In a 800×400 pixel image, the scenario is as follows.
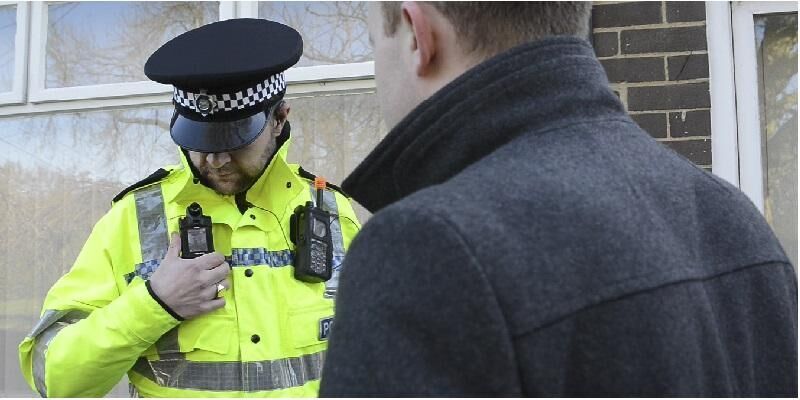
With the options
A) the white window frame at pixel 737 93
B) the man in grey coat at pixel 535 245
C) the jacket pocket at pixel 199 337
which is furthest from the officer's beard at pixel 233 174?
the white window frame at pixel 737 93

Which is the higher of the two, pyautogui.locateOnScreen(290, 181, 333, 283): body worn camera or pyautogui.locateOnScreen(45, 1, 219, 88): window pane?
pyautogui.locateOnScreen(45, 1, 219, 88): window pane

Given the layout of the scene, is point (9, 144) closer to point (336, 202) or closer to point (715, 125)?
point (336, 202)

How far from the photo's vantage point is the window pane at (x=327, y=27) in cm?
367

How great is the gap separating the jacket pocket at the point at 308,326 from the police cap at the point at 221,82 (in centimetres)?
52

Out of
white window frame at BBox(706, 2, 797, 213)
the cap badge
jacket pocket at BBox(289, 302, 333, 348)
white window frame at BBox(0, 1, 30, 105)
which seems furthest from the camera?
white window frame at BBox(0, 1, 30, 105)

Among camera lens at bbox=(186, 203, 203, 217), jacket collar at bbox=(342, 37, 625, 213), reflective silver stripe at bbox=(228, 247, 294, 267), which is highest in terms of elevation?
jacket collar at bbox=(342, 37, 625, 213)

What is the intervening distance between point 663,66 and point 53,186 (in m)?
2.81

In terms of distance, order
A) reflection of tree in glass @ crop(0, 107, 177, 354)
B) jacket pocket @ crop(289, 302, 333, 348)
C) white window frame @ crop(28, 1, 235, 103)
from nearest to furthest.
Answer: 1. jacket pocket @ crop(289, 302, 333, 348)
2. white window frame @ crop(28, 1, 235, 103)
3. reflection of tree in glass @ crop(0, 107, 177, 354)

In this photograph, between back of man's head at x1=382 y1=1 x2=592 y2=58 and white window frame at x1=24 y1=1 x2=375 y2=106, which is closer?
back of man's head at x1=382 y1=1 x2=592 y2=58

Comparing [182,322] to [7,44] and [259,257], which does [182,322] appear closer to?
[259,257]

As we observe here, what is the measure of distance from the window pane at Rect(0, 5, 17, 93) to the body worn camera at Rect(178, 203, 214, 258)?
7.23ft

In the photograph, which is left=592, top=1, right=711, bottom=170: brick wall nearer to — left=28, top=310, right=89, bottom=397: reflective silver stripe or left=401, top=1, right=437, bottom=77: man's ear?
left=28, top=310, right=89, bottom=397: reflective silver stripe

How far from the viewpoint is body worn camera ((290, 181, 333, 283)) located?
8.08ft

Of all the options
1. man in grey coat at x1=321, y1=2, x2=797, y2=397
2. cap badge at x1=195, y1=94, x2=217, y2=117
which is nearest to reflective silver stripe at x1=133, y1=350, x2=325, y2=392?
cap badge at x1=195, y1=94, x2=217, y2=117
